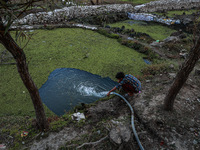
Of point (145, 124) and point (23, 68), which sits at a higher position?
point (23, 68)

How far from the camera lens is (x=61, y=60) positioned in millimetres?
4918

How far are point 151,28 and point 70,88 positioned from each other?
7.13m

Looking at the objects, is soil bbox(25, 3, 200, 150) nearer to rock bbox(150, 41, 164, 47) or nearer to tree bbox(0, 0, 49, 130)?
tree bbox(0, 0, 49, 130)

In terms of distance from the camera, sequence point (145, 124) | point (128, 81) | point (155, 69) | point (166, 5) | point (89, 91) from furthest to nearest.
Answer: point (166, 5) < point (155, 69) < point (89, 91) < point (128, 81) < point (145, 124)

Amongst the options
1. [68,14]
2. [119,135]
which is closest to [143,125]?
[119,135]

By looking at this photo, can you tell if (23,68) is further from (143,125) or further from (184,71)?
(184,71)

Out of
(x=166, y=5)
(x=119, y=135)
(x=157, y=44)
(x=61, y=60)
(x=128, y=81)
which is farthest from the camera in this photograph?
(x=166, y=5)

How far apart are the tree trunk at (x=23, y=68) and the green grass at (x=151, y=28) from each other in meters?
6.98

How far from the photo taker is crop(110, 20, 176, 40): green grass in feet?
24.8

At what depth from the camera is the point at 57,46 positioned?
18.8 feet

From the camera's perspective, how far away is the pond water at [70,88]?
3465 millimetres

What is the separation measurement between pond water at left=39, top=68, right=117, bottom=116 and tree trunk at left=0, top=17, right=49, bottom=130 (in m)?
0.87

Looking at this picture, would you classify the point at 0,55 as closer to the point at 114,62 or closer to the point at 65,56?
the point at 65,56

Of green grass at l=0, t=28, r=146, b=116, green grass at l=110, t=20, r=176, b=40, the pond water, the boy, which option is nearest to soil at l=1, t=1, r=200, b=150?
the boy
